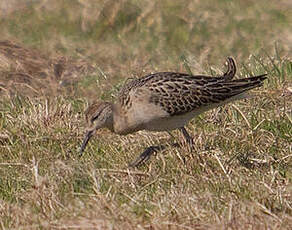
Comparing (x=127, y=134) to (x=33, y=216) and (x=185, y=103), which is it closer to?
(x=185, y=103)

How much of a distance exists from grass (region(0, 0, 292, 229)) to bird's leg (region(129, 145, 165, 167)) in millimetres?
71

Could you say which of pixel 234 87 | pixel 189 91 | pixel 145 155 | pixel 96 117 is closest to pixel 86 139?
pixel 96 117

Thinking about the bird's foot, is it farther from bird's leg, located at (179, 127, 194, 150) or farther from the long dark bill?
the long dark bill

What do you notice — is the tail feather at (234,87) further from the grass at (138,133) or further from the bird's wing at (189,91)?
the grass at (138,133)

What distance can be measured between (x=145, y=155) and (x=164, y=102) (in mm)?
619

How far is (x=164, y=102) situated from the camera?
318 inches

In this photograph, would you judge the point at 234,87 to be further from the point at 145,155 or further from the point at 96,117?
the point at 96,117

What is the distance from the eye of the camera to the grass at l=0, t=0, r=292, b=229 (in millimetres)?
6102

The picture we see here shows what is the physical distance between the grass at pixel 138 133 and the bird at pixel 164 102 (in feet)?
0.93

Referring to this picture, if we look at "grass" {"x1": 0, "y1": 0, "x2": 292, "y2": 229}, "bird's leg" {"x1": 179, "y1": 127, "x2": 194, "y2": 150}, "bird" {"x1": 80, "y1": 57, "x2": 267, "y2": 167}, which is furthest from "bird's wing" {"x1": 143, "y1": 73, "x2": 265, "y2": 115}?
"grass" {"x1": 0, "y1": 0, "x2": 292, "y2": 229}

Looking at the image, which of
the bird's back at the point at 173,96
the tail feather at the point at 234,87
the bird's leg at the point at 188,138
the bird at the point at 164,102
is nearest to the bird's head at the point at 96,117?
the bird at the point at 164,102

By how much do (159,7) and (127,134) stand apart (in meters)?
6.81

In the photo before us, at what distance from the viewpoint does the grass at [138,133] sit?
20.0 ft

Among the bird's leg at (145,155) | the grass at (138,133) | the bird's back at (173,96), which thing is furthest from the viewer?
Answer: the bird's back at (173,96)
